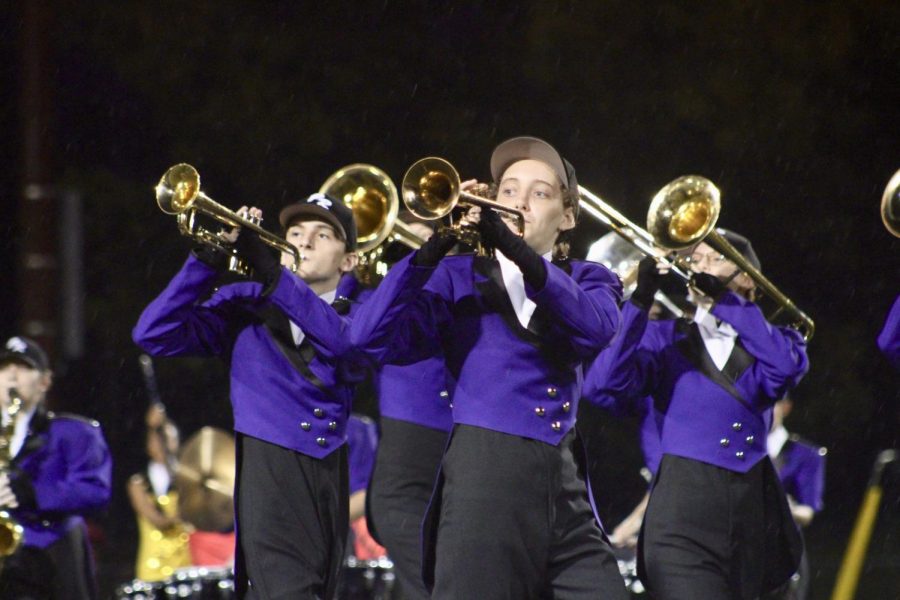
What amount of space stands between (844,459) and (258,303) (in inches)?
299

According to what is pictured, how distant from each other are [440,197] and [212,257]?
1.26 m

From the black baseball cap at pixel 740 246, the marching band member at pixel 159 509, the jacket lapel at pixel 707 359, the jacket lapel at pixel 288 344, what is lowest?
the marching band member at pixel 159 509

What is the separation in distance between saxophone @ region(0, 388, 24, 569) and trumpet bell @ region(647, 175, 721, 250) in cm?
306

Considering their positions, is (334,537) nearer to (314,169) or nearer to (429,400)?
(429,400)

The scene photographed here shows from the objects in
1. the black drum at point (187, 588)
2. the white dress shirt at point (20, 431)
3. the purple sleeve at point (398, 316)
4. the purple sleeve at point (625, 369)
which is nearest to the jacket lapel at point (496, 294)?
the purple sleeve at point (398, 316)

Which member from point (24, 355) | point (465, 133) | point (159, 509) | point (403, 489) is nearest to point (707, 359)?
point (403, 489)

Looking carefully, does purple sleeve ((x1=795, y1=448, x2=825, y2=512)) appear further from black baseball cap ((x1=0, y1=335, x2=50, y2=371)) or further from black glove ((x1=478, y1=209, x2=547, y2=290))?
black glove ((x1=478, y1=209, x2=547, y2=290))

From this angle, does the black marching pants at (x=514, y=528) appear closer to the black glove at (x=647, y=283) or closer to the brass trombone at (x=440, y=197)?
the brass trombone at (x=440, y=197)

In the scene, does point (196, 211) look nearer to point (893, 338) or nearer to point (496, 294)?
point (496, 294)

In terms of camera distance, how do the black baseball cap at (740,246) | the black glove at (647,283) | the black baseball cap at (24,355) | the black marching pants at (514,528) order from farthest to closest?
1. the black baseball cap at (24,355)
2. the black baseball cap at (740,246)
3. the black glove at (647,283)
4. the black marching pants at (514,528)

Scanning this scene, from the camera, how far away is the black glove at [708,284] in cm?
602

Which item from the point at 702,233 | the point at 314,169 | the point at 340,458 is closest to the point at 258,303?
the point at 340,458

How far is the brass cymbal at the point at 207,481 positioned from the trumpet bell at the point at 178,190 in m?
4.27

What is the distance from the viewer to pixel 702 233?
6039mm
